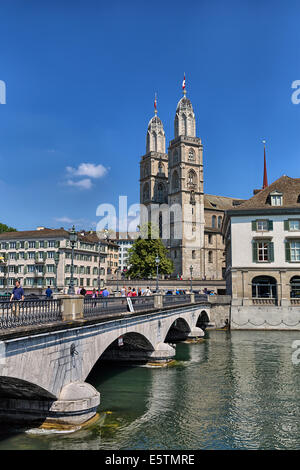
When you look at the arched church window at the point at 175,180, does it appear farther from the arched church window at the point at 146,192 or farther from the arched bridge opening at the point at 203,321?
the arched bridge opening at the point at 203,321

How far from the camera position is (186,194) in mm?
94125

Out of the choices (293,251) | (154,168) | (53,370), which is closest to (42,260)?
(154,168)

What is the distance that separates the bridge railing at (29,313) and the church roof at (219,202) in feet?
283

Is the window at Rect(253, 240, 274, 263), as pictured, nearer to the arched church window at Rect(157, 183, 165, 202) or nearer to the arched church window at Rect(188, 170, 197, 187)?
the arched church window at Rect(188, 170, 197, 187)

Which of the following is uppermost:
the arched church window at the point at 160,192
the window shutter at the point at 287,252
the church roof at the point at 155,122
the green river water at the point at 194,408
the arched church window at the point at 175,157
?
the church roof at the point at 155,122

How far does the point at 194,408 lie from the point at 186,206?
77650mm

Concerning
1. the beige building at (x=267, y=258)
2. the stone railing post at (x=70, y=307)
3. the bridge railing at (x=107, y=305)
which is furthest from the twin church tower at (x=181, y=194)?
the stone railing post at (x=70, y=307)

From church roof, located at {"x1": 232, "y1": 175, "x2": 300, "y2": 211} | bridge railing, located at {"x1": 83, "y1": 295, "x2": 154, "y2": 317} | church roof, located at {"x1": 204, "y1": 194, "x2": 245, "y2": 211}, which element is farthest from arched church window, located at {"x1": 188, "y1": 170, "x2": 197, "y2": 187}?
bridge railing, located at {"x1": 83, "y1": 295, "x2": 154, "y2": 317}

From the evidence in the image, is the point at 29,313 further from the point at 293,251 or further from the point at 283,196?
the point at 283,196

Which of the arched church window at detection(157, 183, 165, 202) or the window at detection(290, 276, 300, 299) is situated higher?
the arched church window at detection(157, 183, 165, 202)

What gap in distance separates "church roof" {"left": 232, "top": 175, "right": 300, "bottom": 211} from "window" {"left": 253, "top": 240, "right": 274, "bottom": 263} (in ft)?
11.6

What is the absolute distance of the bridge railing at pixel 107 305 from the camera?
16609mm

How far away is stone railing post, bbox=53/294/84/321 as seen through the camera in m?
14.3
